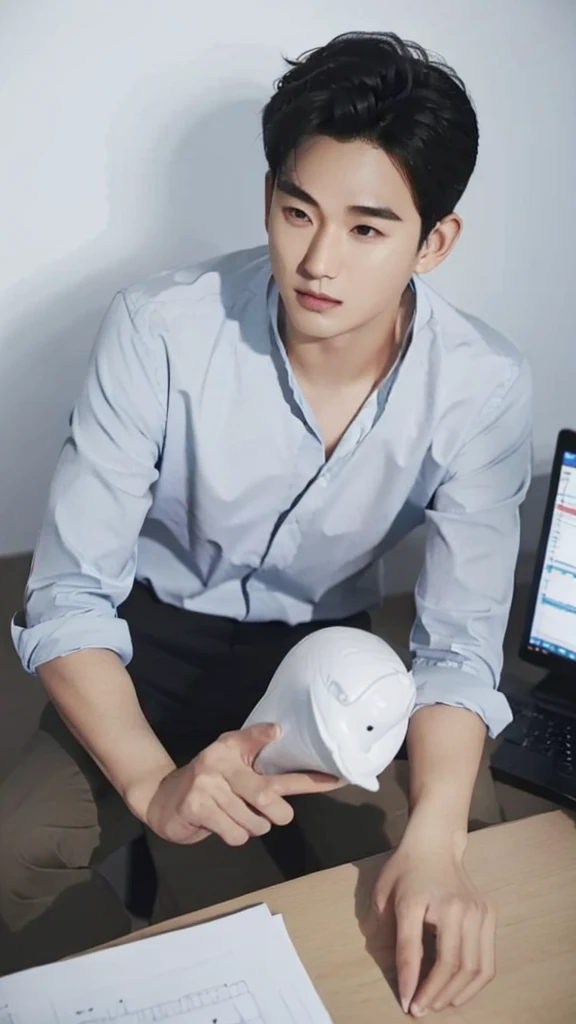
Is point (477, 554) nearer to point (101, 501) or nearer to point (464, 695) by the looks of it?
point (464, 695)

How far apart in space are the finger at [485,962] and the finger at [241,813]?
7.8 inches

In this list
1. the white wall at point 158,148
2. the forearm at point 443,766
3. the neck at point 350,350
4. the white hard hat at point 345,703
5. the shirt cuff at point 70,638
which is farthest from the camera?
the white wall at point 158,148

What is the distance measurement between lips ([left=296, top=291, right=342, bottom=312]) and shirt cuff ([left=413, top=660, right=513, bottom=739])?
16.0 inches

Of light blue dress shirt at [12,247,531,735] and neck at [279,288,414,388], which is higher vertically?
neck at [279,288,414,388]

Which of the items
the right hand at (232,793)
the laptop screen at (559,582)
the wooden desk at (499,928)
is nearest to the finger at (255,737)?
the right hand at (232,793)

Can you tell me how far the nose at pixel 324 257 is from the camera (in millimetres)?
1038

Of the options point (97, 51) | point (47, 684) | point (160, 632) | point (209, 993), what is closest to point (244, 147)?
point (97, 51)

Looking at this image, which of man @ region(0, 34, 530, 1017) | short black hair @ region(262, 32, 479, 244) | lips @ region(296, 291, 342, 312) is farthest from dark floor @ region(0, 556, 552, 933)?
short black hair @ region(262, 32, 479, 244)

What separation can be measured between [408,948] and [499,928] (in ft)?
0.32

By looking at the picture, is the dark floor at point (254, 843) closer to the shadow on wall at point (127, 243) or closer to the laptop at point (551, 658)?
the laptop at point (551, 658)

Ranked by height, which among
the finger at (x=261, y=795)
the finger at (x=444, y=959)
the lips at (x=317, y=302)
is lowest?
the finger at (x=444, y=959)

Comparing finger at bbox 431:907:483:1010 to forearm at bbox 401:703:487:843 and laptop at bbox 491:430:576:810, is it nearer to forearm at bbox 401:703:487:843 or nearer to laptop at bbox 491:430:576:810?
forearm at bbox 401:703:487:843

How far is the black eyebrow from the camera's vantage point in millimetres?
1037

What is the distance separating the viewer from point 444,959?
837 millimetres
